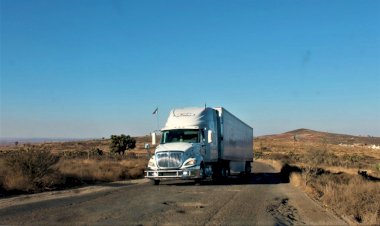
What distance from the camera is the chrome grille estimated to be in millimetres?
23516

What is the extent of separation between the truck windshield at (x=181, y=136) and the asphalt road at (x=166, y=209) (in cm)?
557

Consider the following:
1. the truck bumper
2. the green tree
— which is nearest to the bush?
the truck bumper

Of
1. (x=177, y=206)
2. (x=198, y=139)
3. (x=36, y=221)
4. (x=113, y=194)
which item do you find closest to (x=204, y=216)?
(x=177, y=206)

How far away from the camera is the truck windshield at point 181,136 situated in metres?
24.9

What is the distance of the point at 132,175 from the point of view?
32.8m

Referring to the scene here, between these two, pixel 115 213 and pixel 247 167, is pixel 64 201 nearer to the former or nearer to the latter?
pixel 115 213

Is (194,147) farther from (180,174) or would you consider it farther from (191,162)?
(180,174)

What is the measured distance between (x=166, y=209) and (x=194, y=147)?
1006 centimetres

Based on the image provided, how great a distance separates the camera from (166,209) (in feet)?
46.7

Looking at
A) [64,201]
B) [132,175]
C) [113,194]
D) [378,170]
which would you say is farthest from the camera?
[378,170]

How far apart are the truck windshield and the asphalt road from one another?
5569 mm

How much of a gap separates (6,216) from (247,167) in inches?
1031

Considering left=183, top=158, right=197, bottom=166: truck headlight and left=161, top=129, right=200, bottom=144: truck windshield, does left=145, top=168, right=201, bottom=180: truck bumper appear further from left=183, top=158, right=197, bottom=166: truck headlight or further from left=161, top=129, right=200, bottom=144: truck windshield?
left=161, top=129, right=200, bottom=144: truck windshield

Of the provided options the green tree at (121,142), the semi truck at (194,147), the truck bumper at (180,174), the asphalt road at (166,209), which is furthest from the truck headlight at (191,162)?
the green tree at (121,142)
